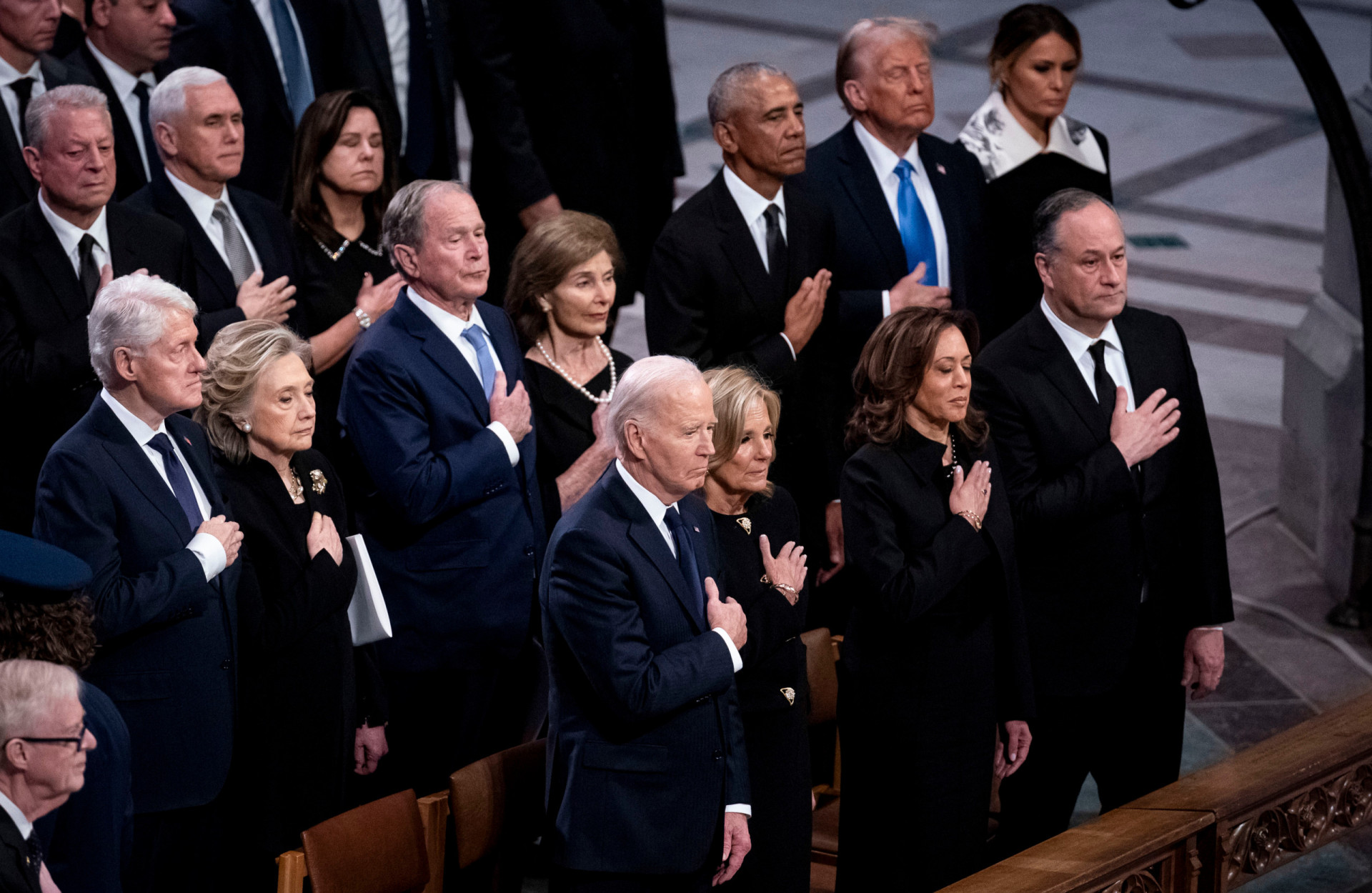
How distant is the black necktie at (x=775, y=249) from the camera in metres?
4.98

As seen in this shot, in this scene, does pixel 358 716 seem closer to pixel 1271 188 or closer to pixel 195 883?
pixel 195 883

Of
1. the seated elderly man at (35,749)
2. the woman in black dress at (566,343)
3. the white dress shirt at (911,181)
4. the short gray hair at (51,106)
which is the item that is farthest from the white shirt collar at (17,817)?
the white dress shirt at (911,181)

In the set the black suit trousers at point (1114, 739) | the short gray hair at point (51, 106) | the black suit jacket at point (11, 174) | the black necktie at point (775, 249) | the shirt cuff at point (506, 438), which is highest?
the short gray hair at point (51, 106)

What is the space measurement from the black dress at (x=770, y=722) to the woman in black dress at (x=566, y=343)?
769mm

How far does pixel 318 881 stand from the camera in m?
3.51

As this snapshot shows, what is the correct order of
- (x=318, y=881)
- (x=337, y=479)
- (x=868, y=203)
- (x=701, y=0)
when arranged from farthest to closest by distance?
(x=701, y=0)
(x=868, y=203)
(x=337, y=479)
(x=318, y=881)

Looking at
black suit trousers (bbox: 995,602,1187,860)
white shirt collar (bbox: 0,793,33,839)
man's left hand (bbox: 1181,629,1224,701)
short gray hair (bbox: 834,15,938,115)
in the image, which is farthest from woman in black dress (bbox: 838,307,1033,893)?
white shirt collar (bbox: 0,793,33,839)

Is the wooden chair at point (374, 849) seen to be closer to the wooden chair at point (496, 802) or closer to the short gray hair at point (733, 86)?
the wooden chair at point (496, 802)

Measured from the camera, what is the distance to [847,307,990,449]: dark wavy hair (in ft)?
13.2

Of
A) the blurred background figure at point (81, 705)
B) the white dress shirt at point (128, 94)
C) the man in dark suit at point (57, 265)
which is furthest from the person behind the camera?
the white dress shirt at point (128, 94)

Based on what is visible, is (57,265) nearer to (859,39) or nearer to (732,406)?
(732,406)

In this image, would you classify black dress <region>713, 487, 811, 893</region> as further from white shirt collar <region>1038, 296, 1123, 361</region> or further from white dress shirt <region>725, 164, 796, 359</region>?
white dress shirt <region>725, 164, 796, 359</region>

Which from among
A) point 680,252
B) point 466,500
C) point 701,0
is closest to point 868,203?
point 680,252

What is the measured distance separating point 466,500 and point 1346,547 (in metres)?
3.55
